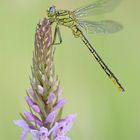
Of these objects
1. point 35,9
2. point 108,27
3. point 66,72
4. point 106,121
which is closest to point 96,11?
point 108,27

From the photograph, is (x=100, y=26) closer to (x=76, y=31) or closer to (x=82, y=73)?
(x=76, y=31)

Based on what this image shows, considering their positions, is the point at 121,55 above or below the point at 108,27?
above

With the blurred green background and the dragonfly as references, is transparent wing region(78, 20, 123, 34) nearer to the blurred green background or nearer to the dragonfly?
the dragonfly

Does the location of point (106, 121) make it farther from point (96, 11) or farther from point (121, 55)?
point (121, 55)

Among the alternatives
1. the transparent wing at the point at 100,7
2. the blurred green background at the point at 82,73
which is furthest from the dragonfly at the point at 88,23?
the blurred green background at the point at 82,73

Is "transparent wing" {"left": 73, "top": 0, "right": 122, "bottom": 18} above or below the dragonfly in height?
above

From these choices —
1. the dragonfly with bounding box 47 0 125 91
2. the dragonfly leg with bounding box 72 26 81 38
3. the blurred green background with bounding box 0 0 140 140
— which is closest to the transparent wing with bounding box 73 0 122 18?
the dragonfly with bounding box 47 0 125 91
